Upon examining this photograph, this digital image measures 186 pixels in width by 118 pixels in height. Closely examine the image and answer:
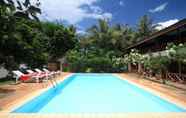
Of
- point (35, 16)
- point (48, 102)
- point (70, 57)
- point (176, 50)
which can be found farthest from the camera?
point (70, 57)

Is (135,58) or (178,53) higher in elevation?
(135,58)

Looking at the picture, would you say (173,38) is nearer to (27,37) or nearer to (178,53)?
(178,53)

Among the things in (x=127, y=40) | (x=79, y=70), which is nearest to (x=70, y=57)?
(x=79, y=70)

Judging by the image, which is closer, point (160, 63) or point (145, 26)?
point (160, 63)

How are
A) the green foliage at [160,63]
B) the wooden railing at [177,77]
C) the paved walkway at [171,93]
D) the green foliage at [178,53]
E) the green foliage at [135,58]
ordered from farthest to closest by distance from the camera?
the green foliage at [135,58], the green foliage at [160,63], the wooden railing at [177,77], the green foliage at [178,53], the paved walkway at [171,93]

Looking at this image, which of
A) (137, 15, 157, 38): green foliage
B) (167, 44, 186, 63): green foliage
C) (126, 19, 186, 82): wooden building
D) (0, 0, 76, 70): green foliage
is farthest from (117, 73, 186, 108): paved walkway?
(137, 15, 157, 38): green foliage

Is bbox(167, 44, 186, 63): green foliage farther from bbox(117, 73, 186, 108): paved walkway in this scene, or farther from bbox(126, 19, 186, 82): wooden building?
bbox(117, 73, 186, 108): paved walkway

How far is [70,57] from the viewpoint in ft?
100

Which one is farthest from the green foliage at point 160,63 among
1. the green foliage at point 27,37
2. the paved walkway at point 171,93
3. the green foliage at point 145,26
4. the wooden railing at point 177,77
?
the green foliage at point 145,26

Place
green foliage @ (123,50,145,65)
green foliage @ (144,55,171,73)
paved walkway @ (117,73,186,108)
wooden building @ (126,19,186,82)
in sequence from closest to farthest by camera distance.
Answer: paved walkway @ (117,73,186,108) → wooden building @ (126,19,186,82) → green foliage @ (144,55,171,73) → green foliage @ (123,50,145,65)

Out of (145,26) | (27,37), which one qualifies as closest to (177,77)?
(27,37)

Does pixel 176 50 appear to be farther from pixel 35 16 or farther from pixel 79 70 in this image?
pixel 79 70

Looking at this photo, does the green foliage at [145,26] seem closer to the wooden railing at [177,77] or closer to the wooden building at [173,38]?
the wooden building at [173,38]

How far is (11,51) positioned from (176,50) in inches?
359
